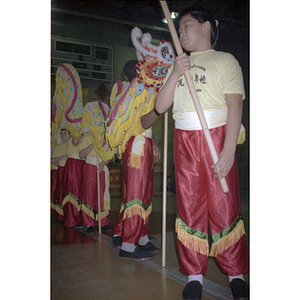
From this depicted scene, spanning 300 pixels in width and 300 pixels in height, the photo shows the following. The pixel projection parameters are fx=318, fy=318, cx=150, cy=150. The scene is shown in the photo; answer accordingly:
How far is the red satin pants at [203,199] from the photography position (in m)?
1.31

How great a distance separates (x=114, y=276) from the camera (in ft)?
5.76

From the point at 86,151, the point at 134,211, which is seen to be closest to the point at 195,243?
the point at 134,211

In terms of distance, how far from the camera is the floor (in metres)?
1.49

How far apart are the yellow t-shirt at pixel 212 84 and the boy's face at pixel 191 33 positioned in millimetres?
42

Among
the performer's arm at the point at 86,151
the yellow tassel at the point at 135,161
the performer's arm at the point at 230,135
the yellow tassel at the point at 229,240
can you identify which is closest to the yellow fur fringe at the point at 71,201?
the performer's arm at the point at 86,151

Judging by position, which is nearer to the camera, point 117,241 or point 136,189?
point 136,189

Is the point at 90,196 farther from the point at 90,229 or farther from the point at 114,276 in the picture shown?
the point at 114,276

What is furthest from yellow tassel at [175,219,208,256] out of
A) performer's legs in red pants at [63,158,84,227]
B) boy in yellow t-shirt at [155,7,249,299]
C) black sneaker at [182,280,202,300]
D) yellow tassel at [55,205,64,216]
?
yellow tassel at [55,205,64,216]

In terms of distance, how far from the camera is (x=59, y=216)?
392 centimetres

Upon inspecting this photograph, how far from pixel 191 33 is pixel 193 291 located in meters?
1.08

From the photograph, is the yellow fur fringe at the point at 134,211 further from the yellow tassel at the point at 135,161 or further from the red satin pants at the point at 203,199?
the red satin pants at the point at 203,199

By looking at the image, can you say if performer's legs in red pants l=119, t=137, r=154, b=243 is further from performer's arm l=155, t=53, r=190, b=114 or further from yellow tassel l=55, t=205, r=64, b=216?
yellow tassel l=55, t=205, r=64, b=216
